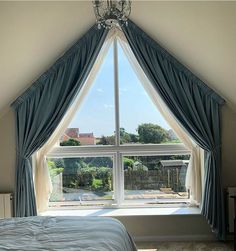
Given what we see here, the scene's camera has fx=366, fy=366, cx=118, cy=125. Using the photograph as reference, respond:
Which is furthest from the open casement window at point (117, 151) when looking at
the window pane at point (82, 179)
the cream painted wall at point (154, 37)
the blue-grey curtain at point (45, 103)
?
the cream painted wall at point (154, 37)

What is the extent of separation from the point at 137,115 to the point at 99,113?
0.46 metres

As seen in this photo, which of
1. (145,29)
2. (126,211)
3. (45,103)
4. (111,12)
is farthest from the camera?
(126,211)

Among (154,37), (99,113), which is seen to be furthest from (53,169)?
(154,37)

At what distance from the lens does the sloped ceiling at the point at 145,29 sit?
2818mm

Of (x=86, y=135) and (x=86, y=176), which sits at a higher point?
(x=86, y=135)

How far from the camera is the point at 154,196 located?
450cm

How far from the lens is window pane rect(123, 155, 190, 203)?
446 centimetres

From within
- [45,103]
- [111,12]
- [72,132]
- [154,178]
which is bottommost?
[154,178]

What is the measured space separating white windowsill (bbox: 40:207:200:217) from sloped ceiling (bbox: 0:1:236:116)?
1305mm

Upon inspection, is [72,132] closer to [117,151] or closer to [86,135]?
[86,135]

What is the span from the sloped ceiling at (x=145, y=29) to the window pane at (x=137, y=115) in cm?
58

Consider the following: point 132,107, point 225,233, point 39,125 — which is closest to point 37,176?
point 39,125

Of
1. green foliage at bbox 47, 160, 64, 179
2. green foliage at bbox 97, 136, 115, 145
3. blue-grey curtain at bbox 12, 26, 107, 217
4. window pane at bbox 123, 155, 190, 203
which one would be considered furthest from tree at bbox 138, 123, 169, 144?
green foliage at bbox 47, 160, 64, 179

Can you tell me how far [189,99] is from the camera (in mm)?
4117
